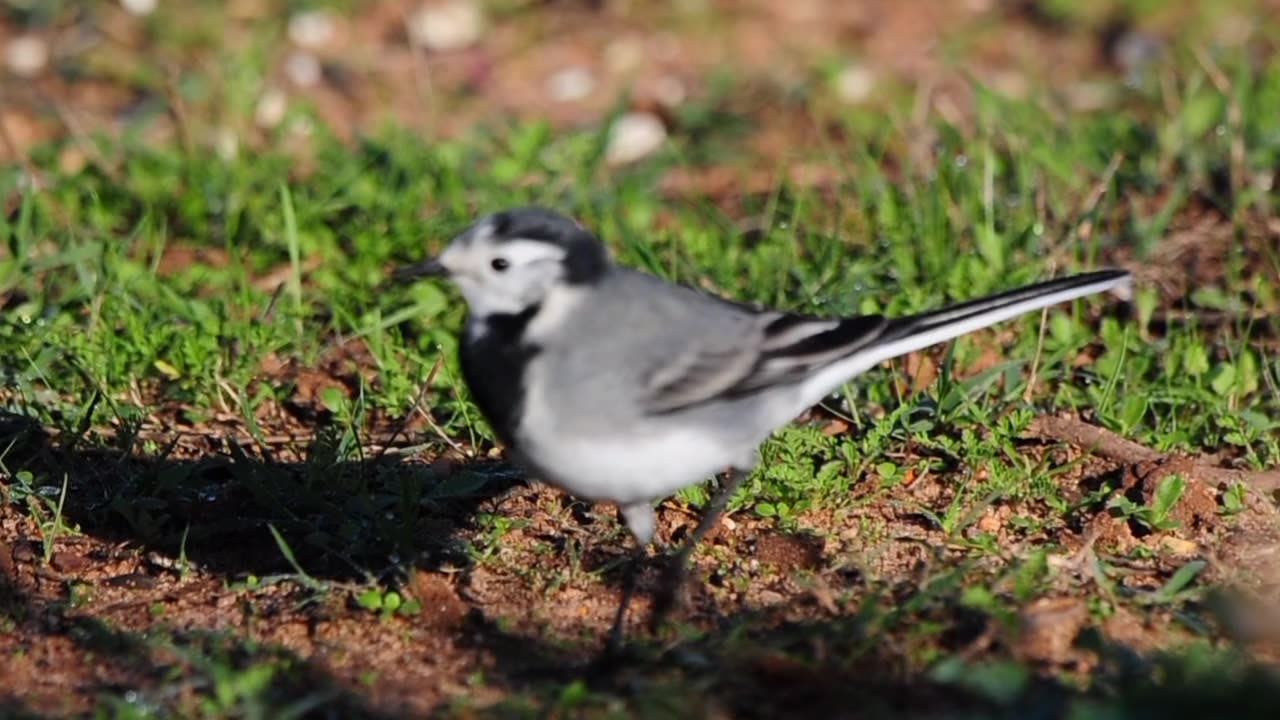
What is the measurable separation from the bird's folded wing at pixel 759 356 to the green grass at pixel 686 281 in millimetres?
592

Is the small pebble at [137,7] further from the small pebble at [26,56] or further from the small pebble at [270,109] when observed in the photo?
the small pebble at [270,109]

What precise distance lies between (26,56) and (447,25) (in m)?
2.10

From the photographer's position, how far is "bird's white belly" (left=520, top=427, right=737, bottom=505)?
421cm

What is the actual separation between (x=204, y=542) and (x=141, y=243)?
80.2 inches

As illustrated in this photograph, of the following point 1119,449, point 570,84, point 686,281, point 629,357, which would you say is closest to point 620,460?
point 629,357

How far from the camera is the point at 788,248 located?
6492 millimetres

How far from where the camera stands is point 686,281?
21.0 ft

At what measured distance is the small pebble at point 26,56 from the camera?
882cm

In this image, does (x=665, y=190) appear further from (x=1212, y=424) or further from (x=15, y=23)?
(x=15, y=23)

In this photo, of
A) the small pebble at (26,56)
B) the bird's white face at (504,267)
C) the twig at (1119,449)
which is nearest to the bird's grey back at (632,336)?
the bird's white face at (504,267)

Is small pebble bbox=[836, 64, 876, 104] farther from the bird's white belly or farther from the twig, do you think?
the bird's white belly

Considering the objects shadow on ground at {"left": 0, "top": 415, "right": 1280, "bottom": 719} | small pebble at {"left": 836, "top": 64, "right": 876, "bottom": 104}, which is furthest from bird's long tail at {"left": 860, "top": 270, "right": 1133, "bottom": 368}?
small pebble at {"left": 836, "top": 64, "right": 876, "bottom": 104}

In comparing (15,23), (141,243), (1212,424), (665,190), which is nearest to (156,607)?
(141,243)

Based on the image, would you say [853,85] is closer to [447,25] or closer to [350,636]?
[447,25]
